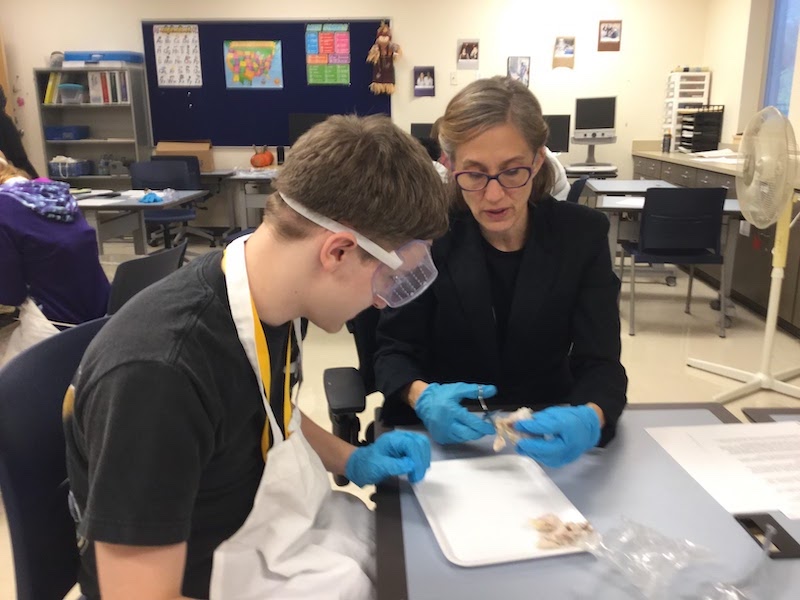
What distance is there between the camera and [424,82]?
6.53 metres

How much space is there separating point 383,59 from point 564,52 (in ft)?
5.78

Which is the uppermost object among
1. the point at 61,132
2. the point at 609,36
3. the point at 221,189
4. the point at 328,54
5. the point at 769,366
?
the point at 609,36

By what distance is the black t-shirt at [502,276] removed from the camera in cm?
150

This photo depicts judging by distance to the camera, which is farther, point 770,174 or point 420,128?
point 420,128

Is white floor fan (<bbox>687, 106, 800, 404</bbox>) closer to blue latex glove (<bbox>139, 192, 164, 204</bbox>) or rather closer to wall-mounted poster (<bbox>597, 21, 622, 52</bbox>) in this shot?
blue latex glove (<bbox>139, 192, 164, 204</bbox>)

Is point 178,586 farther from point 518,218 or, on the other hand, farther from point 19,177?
point 19,177

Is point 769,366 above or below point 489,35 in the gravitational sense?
below

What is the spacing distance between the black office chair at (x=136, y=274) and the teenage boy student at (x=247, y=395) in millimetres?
1092

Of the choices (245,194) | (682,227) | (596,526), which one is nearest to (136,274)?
(596,526)

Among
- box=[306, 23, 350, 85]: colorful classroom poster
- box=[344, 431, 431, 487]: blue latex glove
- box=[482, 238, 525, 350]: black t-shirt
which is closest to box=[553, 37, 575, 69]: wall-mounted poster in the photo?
box=[306, 23, 350, 85]: colorful classroom poster

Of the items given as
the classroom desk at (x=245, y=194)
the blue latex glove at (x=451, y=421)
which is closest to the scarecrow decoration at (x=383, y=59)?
the classroom desk at (x=245, y=194)

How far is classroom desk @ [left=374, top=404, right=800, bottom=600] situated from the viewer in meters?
0.79

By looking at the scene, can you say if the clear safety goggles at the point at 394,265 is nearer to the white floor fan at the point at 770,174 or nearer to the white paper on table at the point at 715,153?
the white floor fan at the point at 770,174

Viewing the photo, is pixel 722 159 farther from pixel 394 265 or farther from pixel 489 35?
pixel 394 265
